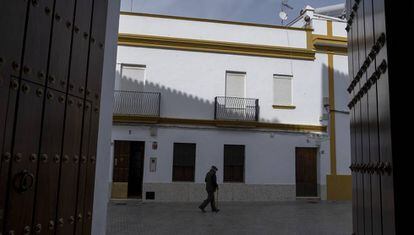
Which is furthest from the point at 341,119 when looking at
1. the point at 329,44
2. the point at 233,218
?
the point at 233,218

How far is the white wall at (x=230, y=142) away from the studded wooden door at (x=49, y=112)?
13.1 meters

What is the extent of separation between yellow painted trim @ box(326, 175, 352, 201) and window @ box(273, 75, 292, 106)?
3.79m

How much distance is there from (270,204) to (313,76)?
6.14 meters

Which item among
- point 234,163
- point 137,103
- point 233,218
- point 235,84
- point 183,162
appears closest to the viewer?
point 233,218

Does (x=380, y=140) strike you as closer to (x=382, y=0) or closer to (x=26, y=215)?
(x=382, y=0)

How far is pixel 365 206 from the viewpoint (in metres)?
2.80

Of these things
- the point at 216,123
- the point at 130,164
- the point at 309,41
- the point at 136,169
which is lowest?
the point at 136,169

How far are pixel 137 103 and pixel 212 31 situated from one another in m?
4.58

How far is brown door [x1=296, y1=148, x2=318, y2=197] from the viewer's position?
1722cm

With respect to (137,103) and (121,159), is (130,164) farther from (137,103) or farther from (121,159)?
(137,103)

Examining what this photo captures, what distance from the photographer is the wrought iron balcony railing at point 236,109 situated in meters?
16.7

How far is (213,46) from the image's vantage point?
17.1 m

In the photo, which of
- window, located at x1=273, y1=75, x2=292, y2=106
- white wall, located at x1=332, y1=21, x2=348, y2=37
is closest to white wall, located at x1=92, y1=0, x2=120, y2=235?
window, located at x1=273, y1=75, x2=292, y2=106

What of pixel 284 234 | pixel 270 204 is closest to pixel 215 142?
pixel 270 204
